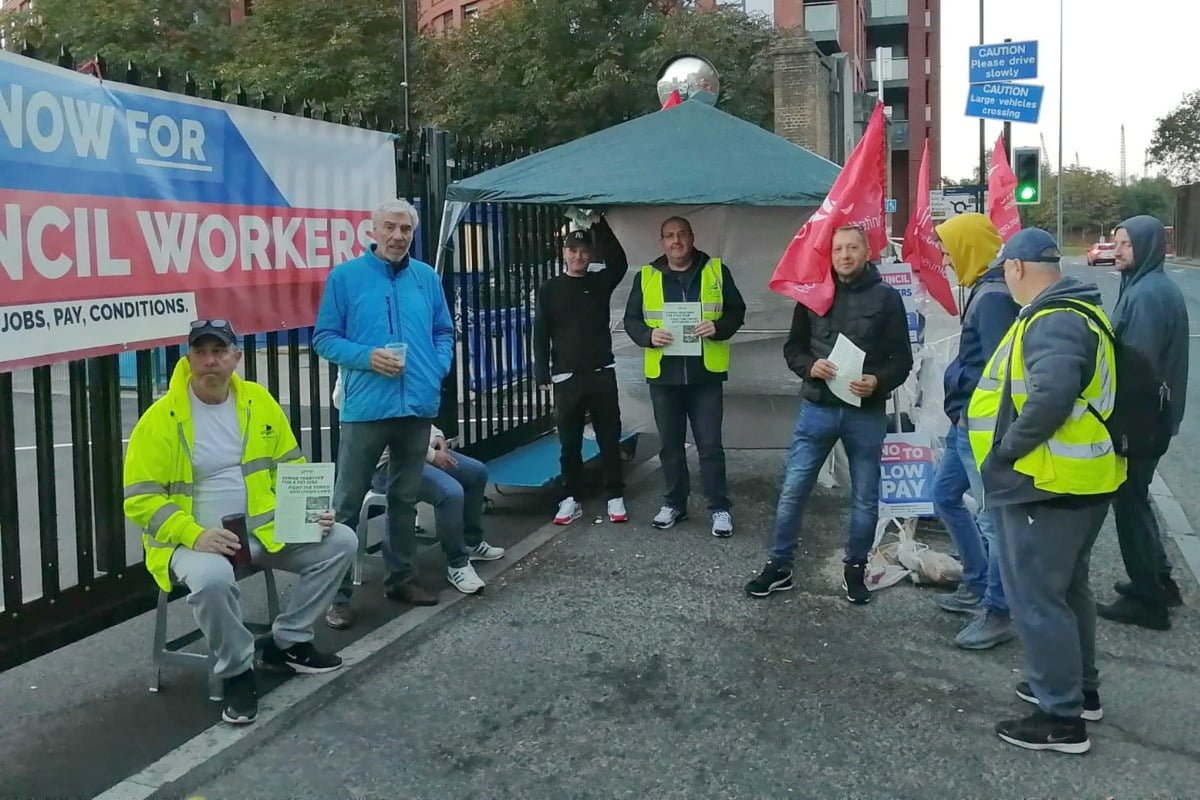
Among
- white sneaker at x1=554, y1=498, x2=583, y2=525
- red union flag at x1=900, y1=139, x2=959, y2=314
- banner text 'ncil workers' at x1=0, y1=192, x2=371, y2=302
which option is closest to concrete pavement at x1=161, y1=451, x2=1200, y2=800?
white sneaker at x1=554, y1=498, x2=583, y2=525

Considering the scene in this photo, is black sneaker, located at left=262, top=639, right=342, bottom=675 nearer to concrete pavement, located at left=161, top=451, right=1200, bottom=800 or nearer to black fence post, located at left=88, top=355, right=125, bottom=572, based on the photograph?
concrete pavement, located at left=161, top=451, right=1200, bottom=800

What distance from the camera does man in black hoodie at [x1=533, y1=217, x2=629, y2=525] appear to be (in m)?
6.77

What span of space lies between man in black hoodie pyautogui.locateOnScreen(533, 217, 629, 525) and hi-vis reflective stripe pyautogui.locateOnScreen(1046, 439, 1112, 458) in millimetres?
3547

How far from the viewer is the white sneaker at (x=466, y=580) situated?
5.47 meters

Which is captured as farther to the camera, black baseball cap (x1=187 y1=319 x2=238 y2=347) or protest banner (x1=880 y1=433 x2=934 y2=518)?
protest banner (x1=880 y1=433 x2=934 y2=518)

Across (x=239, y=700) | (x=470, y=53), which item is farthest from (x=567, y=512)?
(x=470, y=53)

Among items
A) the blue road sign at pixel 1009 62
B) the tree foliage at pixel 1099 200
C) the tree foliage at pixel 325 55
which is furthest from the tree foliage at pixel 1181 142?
the blue road sign at pixel 1009 62

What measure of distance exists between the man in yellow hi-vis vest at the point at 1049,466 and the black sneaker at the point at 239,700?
273 cm

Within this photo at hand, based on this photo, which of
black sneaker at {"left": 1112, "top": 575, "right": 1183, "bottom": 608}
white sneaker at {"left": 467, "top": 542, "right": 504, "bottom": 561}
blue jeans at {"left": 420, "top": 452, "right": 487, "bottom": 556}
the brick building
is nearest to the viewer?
black sneaker at {"left": 1112, "top": 575, "right": 1183, "bottom": 608}

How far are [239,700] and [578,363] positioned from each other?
3338mm

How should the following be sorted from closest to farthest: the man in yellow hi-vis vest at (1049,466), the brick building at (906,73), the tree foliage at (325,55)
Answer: the man in yellow hi-vis vest at (1049,466) < the tree foliage at (325,55) < the brick building at (906,73)

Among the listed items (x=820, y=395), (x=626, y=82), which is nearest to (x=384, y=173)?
(x=820, y=395)

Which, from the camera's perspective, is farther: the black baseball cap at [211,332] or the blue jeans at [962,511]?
the blue jeans at [962,511]

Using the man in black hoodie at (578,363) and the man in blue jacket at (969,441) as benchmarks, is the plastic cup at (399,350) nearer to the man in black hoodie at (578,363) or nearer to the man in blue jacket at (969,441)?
the man in black hoodie at (578,363)
